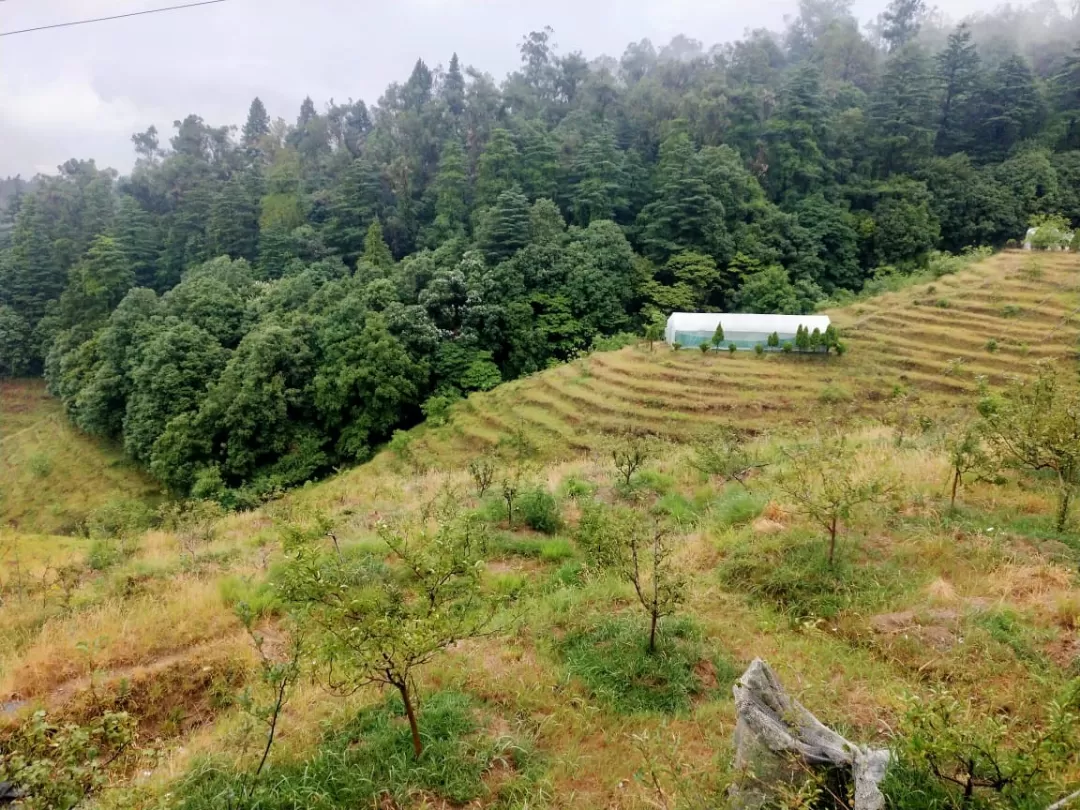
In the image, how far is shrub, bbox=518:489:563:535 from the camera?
7.93 metres

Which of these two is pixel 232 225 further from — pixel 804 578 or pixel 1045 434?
pixel 1045 434

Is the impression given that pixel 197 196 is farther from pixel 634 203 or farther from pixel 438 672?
pixel 438 672

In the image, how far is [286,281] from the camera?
94.4ft

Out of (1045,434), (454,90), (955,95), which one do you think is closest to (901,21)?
(955,95)

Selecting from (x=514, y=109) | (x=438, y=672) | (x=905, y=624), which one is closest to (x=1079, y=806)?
(x=905, y=624)

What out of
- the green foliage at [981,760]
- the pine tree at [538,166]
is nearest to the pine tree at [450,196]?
the pine tree at [538,166]

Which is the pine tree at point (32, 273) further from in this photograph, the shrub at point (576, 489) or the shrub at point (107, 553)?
the shrub at point (576, 489)

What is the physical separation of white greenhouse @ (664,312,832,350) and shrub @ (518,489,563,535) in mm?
14857

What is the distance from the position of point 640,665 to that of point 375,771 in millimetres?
2143

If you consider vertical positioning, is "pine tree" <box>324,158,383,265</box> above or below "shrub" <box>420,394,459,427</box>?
above

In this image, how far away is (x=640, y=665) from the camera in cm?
480

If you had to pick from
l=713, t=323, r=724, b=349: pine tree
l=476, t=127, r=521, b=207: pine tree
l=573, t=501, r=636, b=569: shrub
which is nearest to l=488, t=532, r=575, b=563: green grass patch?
l=573, t=501, r=636, b=569: shrub

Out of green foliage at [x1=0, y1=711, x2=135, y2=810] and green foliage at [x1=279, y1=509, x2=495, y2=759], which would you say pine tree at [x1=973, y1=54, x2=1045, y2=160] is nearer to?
green foliage at [x1=279, y1=509, x2=495, y2=759]

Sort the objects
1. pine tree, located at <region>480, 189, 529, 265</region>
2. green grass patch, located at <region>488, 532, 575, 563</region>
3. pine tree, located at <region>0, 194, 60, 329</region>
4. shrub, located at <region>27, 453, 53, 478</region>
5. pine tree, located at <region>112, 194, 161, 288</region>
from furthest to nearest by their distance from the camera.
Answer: pine tree, located at <region>112, 194, 161, 288</region> → pine tree, located at <region>0, 194, 60, 329</region> → pine tree, located at <region>480, 189, 529, 265</region> → shrub, located at <region>27, 453, 53, 478</region> → green grass patch, located at <region>488, 532, 575, 563</region>
